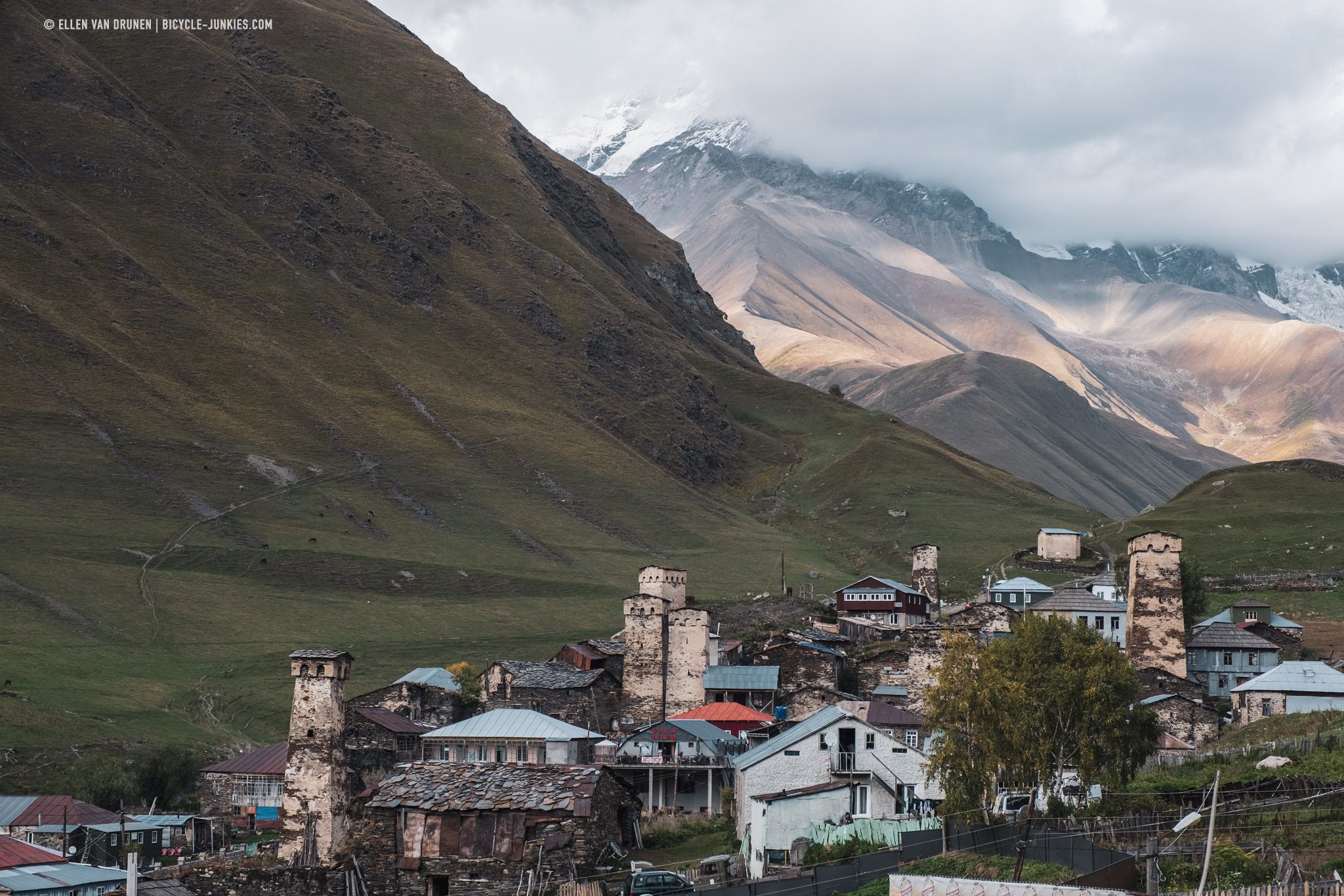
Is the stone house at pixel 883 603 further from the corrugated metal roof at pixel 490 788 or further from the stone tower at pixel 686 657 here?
the corrugated metal roof at pixel 490 788

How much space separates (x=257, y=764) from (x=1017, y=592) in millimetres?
68688

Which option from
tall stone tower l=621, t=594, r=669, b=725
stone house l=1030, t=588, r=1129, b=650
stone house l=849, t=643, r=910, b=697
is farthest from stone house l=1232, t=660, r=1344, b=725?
tall stone tower l=621, t=594, r=669, b=725

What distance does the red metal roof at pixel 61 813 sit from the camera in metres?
72.2

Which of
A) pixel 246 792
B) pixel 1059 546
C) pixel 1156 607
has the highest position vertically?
pixel 1059 546

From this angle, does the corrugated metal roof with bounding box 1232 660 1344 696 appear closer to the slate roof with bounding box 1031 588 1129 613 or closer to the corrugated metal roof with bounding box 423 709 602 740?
the slate roof with bounding box 1031 588 1129 613

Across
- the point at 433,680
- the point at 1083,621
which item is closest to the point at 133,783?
the point at 433,680

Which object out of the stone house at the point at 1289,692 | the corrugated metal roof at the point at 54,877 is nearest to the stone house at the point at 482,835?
the corrugated metal roof at the point at 54,877

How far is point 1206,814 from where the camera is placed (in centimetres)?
4034

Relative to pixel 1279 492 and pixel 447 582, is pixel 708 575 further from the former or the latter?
pixel 1279 492

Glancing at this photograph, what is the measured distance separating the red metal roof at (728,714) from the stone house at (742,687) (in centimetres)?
269

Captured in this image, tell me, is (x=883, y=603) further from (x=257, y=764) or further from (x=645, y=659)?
(x=257, y=764)

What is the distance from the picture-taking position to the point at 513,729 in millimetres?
68312

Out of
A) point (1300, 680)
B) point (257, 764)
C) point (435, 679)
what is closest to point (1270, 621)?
point (1300, 680)

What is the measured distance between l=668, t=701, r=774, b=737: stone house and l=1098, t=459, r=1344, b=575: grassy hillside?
255ft
